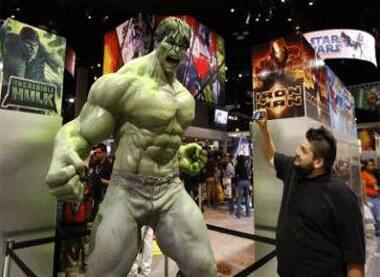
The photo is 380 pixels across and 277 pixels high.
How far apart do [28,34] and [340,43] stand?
5.64 metres

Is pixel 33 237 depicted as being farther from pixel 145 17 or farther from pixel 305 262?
pixel 145 17

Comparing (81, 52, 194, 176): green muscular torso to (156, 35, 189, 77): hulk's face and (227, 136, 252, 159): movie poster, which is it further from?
(227, 136, 252, 159): movie poster

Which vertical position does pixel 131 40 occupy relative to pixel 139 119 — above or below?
above

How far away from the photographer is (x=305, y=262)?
177cm

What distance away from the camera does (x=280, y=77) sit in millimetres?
3555

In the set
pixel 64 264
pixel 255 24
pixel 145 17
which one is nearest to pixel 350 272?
pixel 64 264

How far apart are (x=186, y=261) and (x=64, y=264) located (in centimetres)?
252

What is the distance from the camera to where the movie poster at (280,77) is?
11.1 feet

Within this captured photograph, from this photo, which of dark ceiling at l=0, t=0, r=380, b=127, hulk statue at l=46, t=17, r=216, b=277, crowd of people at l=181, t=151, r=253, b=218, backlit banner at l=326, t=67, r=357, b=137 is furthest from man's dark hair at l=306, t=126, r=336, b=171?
crowd of people at l=181, t=151, r=253, b=218

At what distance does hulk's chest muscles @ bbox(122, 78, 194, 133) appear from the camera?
1.48 m

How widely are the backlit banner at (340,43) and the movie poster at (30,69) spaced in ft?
16.6

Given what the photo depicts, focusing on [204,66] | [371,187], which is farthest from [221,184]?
[371,187]

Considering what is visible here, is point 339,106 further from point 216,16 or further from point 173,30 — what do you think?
point 173,30

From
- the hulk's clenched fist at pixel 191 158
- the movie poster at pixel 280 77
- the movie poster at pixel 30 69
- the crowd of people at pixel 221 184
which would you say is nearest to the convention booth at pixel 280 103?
the movie poster at pixel 280 77
